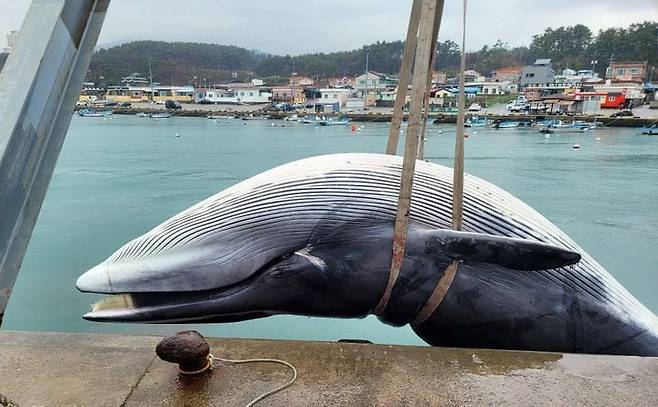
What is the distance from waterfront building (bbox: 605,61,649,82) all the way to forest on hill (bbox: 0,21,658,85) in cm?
173

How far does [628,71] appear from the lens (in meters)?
99.8

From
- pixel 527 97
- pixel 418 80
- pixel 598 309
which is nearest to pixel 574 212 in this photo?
pixel 598 309

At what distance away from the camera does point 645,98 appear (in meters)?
83.4

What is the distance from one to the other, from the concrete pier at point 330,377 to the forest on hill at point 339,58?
10359 centimetres

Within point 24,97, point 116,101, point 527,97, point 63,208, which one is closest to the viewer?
point 24,97

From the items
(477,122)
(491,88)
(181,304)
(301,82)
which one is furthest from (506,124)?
(301,82)

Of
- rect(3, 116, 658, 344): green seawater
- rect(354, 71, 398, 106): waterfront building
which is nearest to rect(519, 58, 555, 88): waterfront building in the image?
rect(354, 71, 398, 106): waterfront building

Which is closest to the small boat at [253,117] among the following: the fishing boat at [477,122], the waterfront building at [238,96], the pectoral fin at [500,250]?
the waterfront building at [238,96]

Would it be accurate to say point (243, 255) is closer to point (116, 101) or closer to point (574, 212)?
point (574, 212)

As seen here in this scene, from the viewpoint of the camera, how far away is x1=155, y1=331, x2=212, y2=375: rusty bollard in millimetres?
3189

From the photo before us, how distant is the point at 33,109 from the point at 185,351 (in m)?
1.78

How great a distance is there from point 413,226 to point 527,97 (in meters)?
93.5

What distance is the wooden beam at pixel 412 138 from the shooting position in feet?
10.3

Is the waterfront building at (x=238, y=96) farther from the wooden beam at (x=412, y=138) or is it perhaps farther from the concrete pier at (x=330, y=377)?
the wooden beam at (x=412, y=138)
